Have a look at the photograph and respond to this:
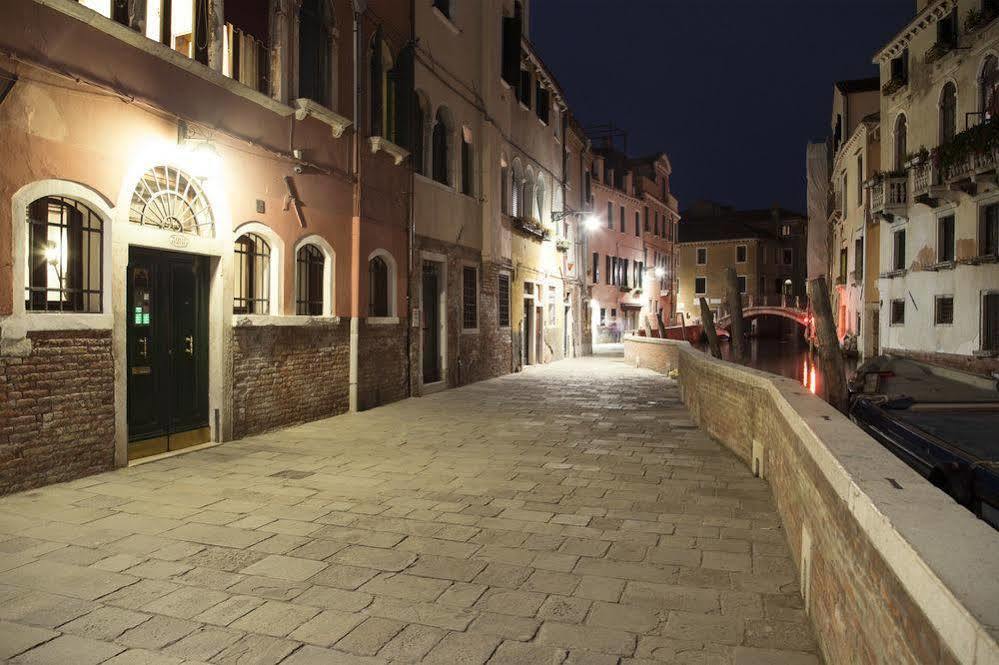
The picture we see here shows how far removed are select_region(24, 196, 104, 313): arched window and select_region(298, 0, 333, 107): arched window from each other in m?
3.88

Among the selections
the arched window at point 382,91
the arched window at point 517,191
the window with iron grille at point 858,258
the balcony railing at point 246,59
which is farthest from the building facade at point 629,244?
the balcony railing at point 246,59

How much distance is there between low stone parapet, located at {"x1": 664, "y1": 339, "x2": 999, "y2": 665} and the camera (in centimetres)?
157

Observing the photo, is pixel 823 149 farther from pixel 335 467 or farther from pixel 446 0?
pixel 335 467

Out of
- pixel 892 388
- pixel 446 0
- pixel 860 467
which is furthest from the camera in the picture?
pixel 446 0

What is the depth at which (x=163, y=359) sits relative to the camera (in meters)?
7.55

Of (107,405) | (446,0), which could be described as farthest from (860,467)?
→ (446,0)

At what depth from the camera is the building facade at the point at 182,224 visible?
19.5ft

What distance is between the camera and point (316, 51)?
32.7 ft

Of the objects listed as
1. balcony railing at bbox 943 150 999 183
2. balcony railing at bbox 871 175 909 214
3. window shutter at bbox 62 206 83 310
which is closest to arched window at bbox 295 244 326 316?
window shutter at bbox 62 206 83 310

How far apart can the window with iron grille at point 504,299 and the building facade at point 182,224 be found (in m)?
6.44

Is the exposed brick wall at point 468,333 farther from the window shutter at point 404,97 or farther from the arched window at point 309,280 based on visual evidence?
the arched window at point 309,280

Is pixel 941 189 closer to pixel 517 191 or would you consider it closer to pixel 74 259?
pixel 517 191

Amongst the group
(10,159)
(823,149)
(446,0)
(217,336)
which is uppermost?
(823,149)

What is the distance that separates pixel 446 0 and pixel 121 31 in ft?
31.4
